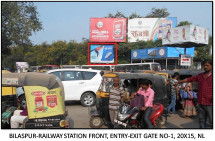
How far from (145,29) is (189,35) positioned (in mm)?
30680

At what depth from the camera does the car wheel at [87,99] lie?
1014 centimetres

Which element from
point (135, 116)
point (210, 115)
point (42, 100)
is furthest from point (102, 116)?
point (210, 115)

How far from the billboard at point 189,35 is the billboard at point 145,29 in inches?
1139

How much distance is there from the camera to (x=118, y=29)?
36.6 metres

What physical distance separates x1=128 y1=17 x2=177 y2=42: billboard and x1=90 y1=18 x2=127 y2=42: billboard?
628cm

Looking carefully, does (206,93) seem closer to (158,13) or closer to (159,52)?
(159,52)

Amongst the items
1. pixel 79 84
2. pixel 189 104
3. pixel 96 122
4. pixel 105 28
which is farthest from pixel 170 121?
pixel 105 28

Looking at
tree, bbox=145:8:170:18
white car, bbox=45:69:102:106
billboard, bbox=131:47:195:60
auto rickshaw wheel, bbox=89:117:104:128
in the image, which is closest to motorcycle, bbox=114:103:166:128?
auto rickshaw wheel, bbox=89:117:104:128

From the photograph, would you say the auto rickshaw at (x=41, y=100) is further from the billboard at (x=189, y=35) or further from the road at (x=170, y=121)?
the billboard at (x=189, y=35)

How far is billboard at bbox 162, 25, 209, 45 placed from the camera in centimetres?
1216

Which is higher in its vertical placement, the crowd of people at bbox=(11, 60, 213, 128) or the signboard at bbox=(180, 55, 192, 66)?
the signboard at bbox=(180, 55, 192, 66)

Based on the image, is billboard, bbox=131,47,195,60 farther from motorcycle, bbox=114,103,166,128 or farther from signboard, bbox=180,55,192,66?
motorcycle, bbox=114,103,166,128

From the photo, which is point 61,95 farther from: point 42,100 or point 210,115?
point 210,115

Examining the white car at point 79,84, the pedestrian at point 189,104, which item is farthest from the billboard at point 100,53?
the pedestrian at point 189,104
